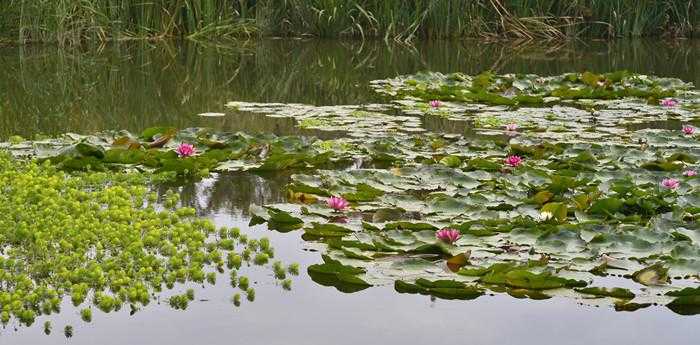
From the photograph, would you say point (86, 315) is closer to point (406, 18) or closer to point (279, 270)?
point (279, 270)

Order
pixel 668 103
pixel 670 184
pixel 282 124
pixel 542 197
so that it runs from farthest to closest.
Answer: pixel 668 103
pixel 282 124
pixel 670 184
pixel 542 197

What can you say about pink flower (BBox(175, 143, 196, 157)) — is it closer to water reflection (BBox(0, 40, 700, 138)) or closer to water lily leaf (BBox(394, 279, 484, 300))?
water reflection (BBox(0, 40, 700, 138))

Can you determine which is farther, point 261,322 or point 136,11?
point 136,11

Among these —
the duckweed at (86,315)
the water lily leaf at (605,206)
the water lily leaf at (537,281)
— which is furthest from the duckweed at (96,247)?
the water lily leaf at (605,206)

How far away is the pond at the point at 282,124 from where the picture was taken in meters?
3.32

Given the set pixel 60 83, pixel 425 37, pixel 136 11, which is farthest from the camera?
pixel 425 37

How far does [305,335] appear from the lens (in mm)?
3316

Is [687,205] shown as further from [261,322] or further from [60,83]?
[60,83]

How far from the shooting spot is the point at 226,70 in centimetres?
1091

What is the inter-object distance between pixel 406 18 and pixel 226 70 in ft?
13.0

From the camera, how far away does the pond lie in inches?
131

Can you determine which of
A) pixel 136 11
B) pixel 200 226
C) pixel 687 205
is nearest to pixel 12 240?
pixel 200 226

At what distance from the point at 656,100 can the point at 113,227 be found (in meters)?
4.97

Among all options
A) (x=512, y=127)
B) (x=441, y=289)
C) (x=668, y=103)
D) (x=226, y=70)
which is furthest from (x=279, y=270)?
(x=226, y=70)
